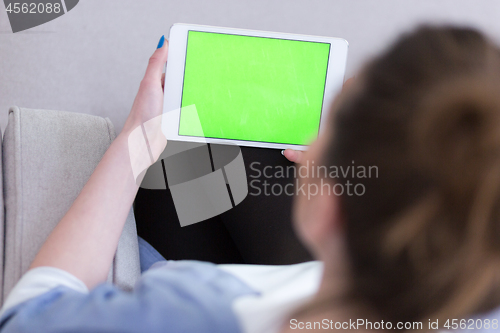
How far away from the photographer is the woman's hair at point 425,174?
32 cm

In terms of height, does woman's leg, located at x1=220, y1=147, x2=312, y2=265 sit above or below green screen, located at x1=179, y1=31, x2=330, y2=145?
below

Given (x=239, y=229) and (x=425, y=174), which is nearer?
(x=425, y=174)

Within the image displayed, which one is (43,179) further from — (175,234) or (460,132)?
(460,132)

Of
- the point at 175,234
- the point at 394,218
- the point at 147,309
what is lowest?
the point at 175,234

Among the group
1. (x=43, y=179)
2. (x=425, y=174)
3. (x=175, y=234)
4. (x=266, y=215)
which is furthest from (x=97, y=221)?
(x=425, y=174)

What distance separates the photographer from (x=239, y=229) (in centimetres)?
82

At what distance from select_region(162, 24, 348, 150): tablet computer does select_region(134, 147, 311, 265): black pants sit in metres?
0.08

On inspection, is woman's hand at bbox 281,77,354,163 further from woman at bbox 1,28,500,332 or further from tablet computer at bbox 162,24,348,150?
woman at bbox 1,28,500,332

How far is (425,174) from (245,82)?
21.0 inches

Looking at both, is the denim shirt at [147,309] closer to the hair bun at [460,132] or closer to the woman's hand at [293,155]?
the hair bun at [460,132]

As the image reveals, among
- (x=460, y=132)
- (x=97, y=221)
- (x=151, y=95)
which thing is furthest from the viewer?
(x=151, y=95)

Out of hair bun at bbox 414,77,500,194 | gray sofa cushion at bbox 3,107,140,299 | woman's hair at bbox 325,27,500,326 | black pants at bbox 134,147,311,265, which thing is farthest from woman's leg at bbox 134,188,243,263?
hair bun at bbox 414,77,500,194

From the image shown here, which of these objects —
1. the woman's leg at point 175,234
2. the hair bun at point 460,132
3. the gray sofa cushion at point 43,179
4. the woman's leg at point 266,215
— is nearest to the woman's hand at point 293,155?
the woman's leg at point 266,215

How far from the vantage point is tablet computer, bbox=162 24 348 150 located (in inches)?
30.9
